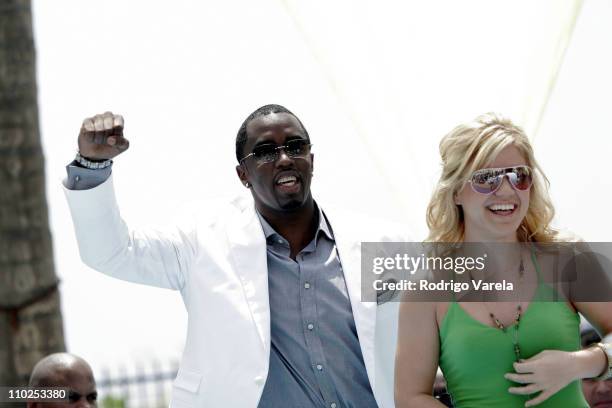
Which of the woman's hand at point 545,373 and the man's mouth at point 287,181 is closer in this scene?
the woman's hand at point 545,373

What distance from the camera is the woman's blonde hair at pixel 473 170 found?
3.58 meters

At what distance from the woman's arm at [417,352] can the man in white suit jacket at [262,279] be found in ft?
2.29

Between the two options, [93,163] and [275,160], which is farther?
[275,160]

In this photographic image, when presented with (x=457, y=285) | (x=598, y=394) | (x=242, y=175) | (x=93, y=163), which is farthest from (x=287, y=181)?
(x=598, y=394)

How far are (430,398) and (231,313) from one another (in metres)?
1.03

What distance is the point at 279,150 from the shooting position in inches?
182

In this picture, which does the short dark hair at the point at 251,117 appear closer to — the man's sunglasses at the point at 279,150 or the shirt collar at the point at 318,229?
the man's sunglasses at the point at 279,150

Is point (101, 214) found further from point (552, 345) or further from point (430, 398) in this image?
point (552, 345)

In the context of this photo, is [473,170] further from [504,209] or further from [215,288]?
[215,288]

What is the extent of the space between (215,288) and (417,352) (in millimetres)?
1063

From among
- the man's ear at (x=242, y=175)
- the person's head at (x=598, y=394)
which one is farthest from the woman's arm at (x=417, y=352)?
the person's head at (x=598, y=394)

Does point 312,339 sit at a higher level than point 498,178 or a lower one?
lower

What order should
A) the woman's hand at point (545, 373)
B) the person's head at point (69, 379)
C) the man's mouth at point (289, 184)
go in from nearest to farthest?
1. the woman's hand at point (545, 373)
2. the man's mouth at point (289, 184)
3. the person's head at point (69, 379)

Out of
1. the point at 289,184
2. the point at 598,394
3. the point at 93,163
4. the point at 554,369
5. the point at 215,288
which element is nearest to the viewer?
the point at 554,369
